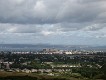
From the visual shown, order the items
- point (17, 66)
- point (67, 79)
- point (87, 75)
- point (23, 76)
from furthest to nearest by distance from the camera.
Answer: point (17, 66) < point (87, 75) < point (23, 76) < point (67, 79)

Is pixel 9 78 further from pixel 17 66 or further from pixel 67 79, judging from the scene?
pixel 17 66

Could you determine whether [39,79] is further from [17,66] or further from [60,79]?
[17,66]

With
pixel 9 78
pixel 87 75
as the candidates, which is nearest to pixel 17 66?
pixel 87 75

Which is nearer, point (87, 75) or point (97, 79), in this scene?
point (97, 79)

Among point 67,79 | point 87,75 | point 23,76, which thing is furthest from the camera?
point 87,75

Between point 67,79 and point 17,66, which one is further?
point 17,66

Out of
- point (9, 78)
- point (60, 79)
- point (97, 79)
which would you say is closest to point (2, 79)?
point (9, 78)

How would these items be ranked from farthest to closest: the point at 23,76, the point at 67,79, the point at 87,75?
the point at 87,75, the point at 23,76, the point at 67,79

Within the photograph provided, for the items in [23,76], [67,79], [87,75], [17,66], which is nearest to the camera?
[67,79]
